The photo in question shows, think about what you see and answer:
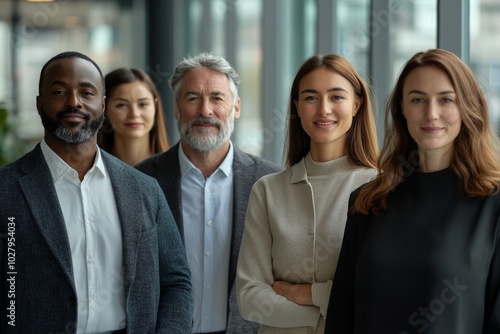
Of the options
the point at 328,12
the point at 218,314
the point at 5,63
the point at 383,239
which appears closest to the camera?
the point at 383,239

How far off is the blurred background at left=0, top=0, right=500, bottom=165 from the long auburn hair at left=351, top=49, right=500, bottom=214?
980mm

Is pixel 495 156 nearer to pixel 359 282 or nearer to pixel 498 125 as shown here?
pixel 359 282

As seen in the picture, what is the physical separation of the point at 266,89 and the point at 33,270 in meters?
3.69

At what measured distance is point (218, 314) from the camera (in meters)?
3.17

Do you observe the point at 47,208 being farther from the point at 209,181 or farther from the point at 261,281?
the point at 209,181

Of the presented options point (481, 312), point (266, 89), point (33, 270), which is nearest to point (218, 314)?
point (33, 270)

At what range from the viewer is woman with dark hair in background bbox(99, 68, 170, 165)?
13.6 feet

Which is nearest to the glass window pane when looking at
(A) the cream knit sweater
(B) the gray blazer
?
(A) the cream knit sweater

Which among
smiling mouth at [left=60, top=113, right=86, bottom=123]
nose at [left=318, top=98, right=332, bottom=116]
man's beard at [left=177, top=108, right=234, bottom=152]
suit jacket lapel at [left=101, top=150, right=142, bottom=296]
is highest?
nose at [left=318, top=98, right=332, bottom=116]

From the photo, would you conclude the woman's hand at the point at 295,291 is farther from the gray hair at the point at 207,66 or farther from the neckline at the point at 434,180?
the gray hair at the point at 207,66

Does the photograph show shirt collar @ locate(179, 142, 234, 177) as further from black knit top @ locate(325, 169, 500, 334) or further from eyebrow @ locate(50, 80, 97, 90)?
black knit top @ locate(325, 169, 500, 334)

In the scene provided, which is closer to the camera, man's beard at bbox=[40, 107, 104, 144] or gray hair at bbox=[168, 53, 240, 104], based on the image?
man's beard at bbox=[40, 107, 104, 144]

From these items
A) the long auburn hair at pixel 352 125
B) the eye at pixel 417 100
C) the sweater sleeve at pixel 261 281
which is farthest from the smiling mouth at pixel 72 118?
the eye at pixel 417 100

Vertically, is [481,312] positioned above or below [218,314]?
above
